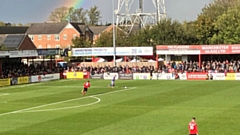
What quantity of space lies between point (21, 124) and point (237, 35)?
6581cm

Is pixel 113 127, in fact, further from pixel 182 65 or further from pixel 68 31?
pixel 68 31

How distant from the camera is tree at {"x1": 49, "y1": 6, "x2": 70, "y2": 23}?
178 m

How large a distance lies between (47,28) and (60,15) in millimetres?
39832

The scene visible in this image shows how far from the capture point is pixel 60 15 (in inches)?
7062

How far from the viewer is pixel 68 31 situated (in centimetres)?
13725

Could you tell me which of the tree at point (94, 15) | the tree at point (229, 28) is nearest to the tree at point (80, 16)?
the tree at point (94, 15)

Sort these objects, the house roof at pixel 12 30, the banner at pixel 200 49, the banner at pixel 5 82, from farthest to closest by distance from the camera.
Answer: the house roof at pixel 12 30 → the banner at pixel 200 49 → the banner at pixel 5 82

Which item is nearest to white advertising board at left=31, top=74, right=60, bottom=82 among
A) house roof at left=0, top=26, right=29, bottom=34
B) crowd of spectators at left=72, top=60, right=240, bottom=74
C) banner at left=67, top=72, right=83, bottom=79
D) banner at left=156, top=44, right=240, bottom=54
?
banner at left=67, top=72, right=83, bottom=79

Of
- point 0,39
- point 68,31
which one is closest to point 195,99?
point 0,39

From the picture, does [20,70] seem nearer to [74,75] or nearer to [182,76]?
[74,75]

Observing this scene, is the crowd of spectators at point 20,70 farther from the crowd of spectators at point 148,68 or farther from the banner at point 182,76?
the banner at point 182,76

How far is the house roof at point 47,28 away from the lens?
13888cm

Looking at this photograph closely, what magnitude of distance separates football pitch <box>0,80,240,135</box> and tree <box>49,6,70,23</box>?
5039 inches

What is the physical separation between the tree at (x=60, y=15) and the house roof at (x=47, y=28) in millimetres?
35291
